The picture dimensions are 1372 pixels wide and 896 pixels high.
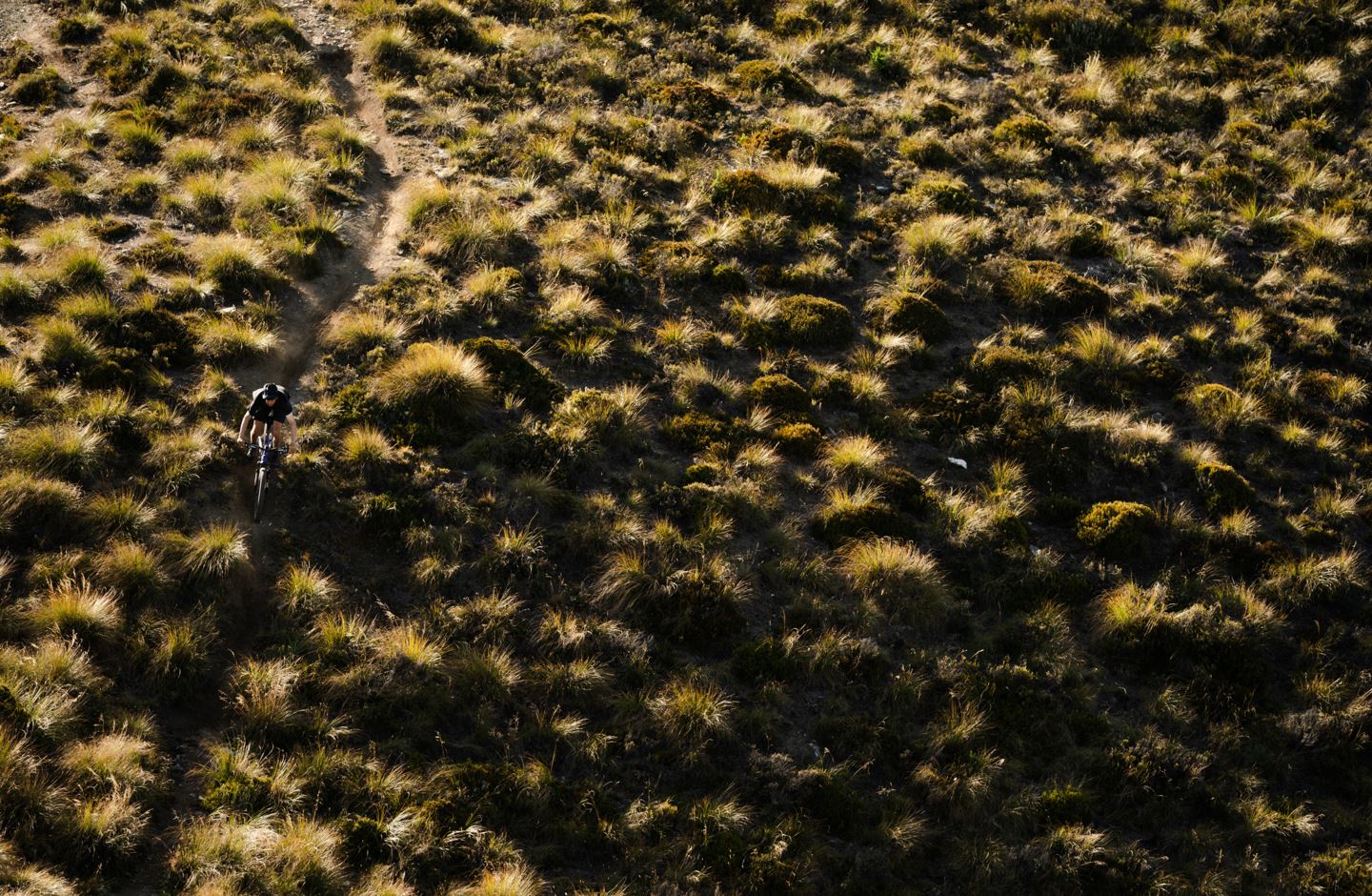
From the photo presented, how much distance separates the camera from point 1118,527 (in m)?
14.5

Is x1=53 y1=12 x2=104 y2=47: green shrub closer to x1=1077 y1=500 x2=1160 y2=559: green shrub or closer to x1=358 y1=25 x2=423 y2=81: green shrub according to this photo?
x1=358 y1=25 x2=423 y2=81: green shrub

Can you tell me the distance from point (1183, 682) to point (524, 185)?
14045 millimetres

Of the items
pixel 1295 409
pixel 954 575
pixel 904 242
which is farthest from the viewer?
pixel 904 242

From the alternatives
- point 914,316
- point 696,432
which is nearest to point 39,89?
point 696,432

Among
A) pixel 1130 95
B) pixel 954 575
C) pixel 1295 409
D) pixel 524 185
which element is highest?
pixel 1130 95

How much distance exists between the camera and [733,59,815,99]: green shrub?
23.9 metres

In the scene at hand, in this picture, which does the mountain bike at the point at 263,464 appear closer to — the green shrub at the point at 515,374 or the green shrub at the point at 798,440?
the green shrub at the point at 515,374

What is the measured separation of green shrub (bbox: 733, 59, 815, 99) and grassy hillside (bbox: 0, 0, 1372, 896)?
0.20 meters

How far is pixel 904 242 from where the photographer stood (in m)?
19.5

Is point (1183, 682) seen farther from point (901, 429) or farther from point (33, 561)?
point (33, 561)

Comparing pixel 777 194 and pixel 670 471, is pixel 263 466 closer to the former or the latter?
pixel 670 471

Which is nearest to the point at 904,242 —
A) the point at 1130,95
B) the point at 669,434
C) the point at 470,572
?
the point at 669,434

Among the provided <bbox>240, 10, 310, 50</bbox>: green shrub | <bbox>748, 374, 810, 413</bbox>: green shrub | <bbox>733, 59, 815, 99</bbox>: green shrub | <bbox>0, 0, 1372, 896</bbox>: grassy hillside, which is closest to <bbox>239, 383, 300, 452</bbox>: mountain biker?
<bbox>0, 0, 1372, 896</bbox>: grassy hillside

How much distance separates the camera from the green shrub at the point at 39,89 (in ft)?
68.3
